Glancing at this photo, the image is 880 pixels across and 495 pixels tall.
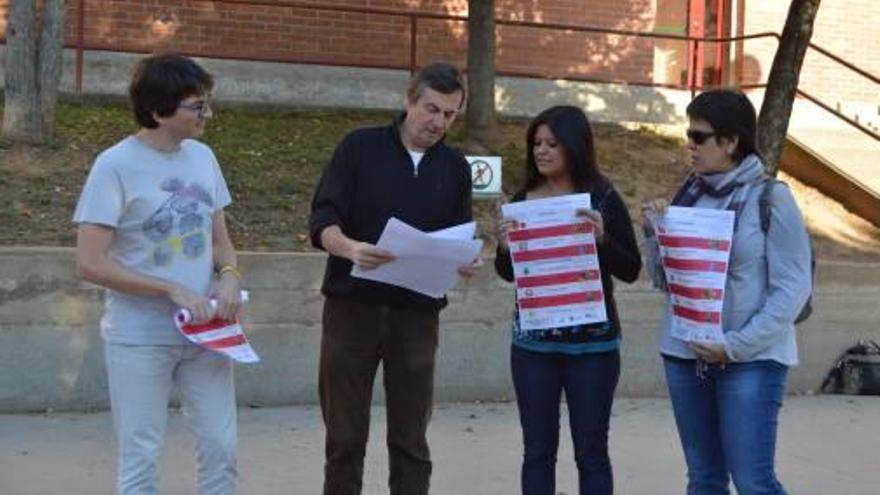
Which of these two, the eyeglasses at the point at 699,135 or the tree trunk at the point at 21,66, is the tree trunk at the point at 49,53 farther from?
the eyeglasses at the point at 699,135

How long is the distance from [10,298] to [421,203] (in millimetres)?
3582

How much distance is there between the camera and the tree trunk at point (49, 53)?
813 centimetres

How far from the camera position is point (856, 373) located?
323 inches

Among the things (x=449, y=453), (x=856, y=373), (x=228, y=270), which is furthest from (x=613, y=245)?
(x=856, y=373)

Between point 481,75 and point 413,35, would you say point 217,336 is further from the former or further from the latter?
point 413,35

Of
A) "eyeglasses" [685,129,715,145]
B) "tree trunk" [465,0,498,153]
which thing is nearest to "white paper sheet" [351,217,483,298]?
"eyeglasses" [685,129,715,145]

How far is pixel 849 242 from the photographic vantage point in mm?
9977

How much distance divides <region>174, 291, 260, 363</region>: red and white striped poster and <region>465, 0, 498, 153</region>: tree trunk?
615cm

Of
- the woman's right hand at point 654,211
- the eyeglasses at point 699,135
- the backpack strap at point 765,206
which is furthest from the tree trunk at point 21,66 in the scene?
the backpack strap at point 765,206

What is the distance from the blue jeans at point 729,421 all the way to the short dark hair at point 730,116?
731mm

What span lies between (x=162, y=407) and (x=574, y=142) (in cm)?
170

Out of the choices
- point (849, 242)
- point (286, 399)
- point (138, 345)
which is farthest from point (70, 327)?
point (849, 242)

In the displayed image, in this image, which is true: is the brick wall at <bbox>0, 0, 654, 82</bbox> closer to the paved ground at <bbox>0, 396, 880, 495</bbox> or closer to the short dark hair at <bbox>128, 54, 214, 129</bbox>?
the paved ground at <bbox>0, 396, 880, 495</bbox>

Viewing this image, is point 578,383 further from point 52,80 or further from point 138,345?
point 52,80
